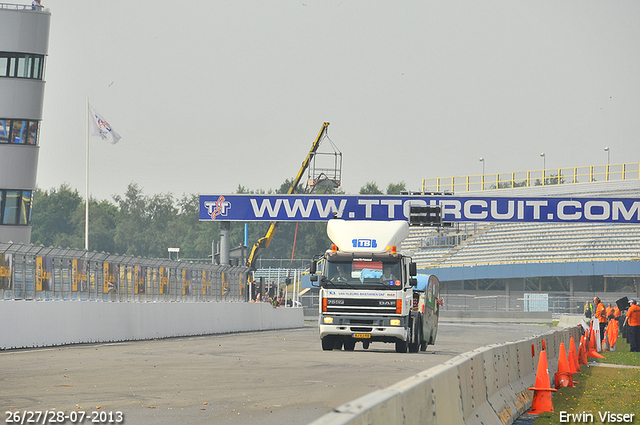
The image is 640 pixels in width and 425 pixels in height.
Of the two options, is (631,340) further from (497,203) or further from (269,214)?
(269,214)

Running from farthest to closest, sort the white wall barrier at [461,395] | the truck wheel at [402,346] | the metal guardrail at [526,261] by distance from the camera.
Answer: the metal guardrail at [526,261], the truck wheel at [402,346], the white wall barrier at [461,395]

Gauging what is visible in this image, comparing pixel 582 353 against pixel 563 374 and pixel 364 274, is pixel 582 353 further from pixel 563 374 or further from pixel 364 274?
pixel 563 374

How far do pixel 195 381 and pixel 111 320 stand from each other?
12.7 metres

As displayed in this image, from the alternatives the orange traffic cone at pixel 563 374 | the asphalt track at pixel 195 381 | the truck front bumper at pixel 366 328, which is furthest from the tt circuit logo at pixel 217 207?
the orange traffic cone at pixel 563 374

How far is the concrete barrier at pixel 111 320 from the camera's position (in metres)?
20.9

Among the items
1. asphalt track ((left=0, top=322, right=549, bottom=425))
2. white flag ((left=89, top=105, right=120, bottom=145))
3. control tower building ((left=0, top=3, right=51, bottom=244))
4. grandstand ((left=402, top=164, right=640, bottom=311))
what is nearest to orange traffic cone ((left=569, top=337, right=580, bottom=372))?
asphalt track ((left=0, top=322, right=549, bottom=425))

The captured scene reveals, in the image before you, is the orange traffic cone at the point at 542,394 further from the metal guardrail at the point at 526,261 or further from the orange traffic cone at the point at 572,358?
the metal guardrail at the point at 526,261

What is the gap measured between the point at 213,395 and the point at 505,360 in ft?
12.3

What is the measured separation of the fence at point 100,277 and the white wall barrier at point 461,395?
39.9 ft

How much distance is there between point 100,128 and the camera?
156 feet

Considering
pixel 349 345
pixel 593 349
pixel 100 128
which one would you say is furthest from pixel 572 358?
pixel 100 128

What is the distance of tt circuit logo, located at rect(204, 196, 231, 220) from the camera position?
45.4 m

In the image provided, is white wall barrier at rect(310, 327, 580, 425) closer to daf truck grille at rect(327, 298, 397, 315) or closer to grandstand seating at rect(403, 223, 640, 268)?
daf truck grille at rect(327, 298, 397, 315)

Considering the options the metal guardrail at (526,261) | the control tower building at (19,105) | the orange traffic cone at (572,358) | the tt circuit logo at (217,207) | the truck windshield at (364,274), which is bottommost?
the orange traffic cone at (572,358)
